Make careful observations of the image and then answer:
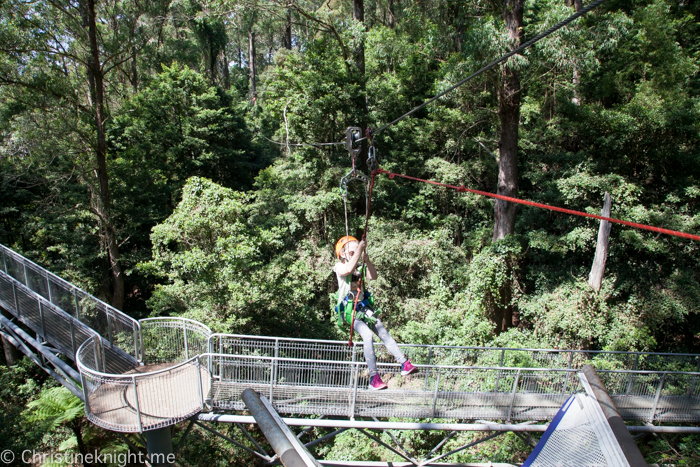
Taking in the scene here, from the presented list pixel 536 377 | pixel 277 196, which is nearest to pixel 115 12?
pixel 277 196

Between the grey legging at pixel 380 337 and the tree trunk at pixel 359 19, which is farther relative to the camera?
the tree trunk at pixel 359 19

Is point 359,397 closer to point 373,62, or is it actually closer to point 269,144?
point 373,62

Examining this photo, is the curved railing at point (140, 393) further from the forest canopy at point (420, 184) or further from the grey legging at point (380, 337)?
the forest canopy at point (420, 184)

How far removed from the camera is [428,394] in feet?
19.8

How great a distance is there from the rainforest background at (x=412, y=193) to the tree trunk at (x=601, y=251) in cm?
35

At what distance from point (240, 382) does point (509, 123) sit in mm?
9141

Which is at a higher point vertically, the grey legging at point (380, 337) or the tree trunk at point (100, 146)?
the tree trunk at point (100, 146)

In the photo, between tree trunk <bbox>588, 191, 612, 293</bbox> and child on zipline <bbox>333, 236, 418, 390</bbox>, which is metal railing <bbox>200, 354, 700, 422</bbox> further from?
tree trunk <bbox>588, 191, 612, 293</bbox>

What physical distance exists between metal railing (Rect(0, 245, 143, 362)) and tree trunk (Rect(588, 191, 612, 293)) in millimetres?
11084

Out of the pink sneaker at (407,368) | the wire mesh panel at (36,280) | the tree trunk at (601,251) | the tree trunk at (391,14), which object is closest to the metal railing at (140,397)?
the pink sneaker at (407,368)

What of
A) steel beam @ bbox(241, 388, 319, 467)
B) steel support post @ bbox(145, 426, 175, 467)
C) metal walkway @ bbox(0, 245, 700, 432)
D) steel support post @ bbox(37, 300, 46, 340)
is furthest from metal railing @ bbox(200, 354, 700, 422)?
steel beam @ bbox(241, 388, 319, 467)

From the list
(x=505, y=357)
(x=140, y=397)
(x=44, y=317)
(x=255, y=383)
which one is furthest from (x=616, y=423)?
(x=44, y=317)

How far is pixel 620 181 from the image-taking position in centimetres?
1073

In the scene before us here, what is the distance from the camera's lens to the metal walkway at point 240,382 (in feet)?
17.8
